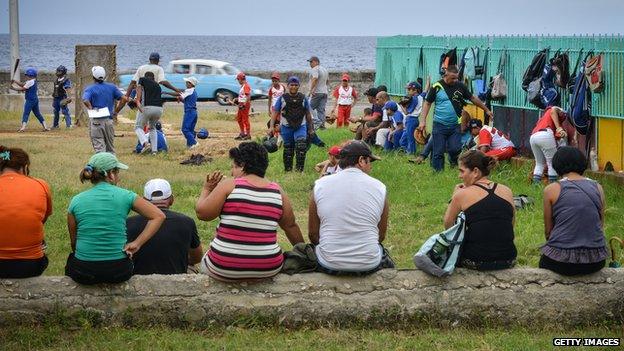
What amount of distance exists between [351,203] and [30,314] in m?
2.42

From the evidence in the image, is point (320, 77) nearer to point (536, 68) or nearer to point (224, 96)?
point (536, 68)

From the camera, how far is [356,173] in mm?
8234

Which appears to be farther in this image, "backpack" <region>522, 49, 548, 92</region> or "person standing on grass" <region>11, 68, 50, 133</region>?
"person standing on grass" <region>11, 68, 50, 133</region>

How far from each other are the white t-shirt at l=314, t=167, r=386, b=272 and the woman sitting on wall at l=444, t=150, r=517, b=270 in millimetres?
585

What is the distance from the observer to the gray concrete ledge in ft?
26.3

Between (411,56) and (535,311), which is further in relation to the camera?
(411,56)

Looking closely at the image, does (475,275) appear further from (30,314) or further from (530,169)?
(530,169)

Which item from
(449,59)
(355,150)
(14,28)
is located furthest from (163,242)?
(14,28)

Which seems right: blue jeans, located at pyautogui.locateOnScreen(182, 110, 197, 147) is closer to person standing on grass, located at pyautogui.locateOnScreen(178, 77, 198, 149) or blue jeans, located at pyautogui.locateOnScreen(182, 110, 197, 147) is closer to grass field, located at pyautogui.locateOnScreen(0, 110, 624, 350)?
person standing on grass, located at pyautogui.locateOnScreen(178, 77, 198, 149)

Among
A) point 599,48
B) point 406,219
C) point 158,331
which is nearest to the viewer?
point 158,331

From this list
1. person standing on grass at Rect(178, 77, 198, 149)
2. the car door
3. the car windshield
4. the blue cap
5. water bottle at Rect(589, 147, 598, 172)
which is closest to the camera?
water bottle at Rect(589, 147, 598, 172)

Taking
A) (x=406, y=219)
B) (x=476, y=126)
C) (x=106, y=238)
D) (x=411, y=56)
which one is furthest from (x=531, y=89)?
(x=106, y=238)

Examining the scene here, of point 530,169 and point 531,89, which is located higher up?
point 531,89

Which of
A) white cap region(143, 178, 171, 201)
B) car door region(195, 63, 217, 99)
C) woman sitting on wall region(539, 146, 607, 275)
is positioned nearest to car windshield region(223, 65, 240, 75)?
car door region(195, 63, 217, 99)
